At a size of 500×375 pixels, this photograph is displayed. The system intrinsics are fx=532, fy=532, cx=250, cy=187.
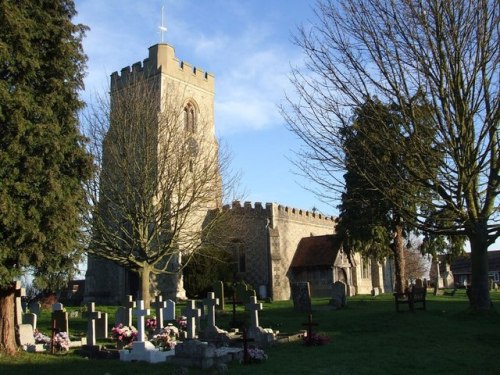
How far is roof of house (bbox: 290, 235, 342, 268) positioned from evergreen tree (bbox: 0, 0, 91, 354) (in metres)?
24.3

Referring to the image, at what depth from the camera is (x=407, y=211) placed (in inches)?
545

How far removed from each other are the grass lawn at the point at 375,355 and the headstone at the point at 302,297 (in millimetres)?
4236

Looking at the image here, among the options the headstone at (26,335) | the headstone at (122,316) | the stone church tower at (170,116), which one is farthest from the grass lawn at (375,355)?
the stone church tower at (170,116)

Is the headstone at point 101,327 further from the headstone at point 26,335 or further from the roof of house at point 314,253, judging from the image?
the roof of house at point 314,253

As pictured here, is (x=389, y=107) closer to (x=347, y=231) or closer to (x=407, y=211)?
(x=407, y=211)

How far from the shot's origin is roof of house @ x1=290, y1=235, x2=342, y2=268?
34.5 m

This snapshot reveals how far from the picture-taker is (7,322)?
1073 cm

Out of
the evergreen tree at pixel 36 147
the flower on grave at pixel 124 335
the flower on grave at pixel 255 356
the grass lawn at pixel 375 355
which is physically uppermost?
the evergreen tree at pixel 36 147

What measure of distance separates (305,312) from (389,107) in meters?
8.61

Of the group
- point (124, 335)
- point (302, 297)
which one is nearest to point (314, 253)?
point (302, 297)

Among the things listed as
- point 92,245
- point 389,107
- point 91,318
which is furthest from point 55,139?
point 92,245

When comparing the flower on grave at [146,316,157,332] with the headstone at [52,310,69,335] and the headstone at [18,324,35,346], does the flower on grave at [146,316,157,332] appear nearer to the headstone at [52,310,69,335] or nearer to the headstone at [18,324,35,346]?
the headstone at [52,310,69,335]

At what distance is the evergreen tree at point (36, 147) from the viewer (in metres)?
10.3

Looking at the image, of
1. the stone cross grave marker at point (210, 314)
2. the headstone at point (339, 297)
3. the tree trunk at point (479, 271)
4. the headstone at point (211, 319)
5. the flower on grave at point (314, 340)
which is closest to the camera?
the flower on grave at point (314, 340)
